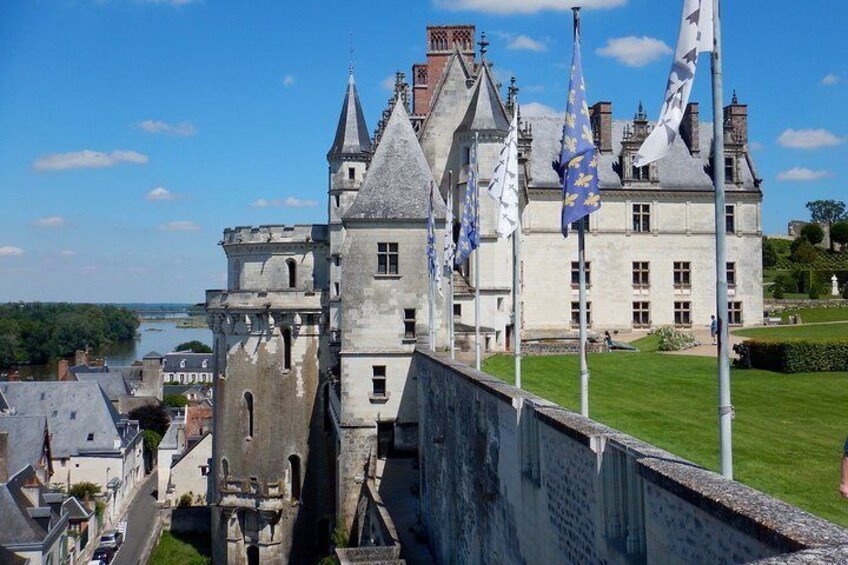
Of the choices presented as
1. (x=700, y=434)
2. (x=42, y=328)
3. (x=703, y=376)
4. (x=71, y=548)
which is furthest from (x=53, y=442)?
(x=42, y=328)

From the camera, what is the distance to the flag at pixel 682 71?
710cm

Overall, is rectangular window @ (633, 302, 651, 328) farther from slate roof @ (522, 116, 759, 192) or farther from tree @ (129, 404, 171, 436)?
tree @ (129, 404, 171, 436)

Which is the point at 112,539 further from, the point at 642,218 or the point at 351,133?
the point at 642,218

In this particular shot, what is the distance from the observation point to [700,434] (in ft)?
46.0

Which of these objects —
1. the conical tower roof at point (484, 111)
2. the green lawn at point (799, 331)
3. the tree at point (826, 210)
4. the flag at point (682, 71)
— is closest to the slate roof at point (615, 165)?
the green lawn at point (799, 331)

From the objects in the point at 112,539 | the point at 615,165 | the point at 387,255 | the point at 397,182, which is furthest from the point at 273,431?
the point at 615,165

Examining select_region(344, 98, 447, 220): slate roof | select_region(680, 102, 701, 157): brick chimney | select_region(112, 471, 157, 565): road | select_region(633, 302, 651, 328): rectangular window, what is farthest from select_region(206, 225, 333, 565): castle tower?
select_region(680, 102, 701, 157): brick chimney

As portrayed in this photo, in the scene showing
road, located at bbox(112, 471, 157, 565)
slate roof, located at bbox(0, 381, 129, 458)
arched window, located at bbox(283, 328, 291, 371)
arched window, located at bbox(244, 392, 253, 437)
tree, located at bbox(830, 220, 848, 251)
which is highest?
tree, located at bbox(830, 220, 848, 251)

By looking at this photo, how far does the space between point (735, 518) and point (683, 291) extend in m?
38.1

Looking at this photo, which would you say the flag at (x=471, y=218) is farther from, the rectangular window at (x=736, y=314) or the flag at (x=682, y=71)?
the rectangular window at (x=736, y=314)

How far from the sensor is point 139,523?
1965 inches

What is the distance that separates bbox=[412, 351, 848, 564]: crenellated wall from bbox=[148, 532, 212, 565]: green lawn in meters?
24.6

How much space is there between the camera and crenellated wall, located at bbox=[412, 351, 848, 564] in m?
5.29

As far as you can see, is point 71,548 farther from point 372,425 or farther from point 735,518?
point 735,518
